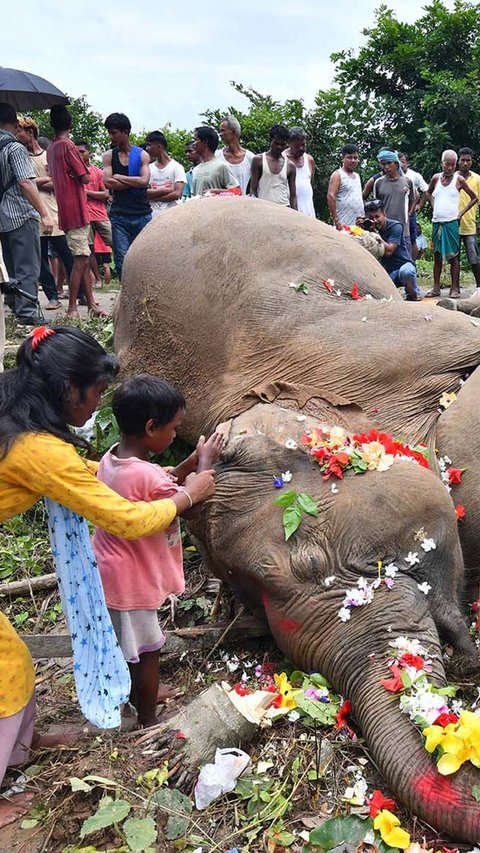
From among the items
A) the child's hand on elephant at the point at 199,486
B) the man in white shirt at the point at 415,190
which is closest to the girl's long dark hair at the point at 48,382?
the child's hand on elephant at the point at 199,486

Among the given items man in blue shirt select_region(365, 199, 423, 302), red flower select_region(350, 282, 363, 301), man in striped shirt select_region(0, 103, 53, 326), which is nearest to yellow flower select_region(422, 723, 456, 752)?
red flower select_region(350, 282, 363, 301)

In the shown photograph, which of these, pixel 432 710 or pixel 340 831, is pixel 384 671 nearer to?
pixel 432 710

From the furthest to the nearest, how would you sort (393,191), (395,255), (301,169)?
(393,191) → (301,169) → (395,255)

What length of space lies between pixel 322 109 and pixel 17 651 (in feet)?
60.3

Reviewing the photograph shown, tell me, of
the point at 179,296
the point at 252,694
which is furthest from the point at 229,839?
the point at 179,296

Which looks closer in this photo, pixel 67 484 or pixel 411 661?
pixel 67 484

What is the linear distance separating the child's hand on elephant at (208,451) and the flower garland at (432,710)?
958mm

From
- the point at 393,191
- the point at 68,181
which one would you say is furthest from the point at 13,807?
the point at 393,191

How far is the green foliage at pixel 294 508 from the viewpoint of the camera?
9.76ft

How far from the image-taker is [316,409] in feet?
11.4

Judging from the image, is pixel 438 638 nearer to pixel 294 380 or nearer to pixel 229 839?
pixel 229 839

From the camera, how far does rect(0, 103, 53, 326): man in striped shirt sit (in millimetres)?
7004

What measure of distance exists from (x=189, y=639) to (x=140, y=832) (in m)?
1.14

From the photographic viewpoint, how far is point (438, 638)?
9.33ft
